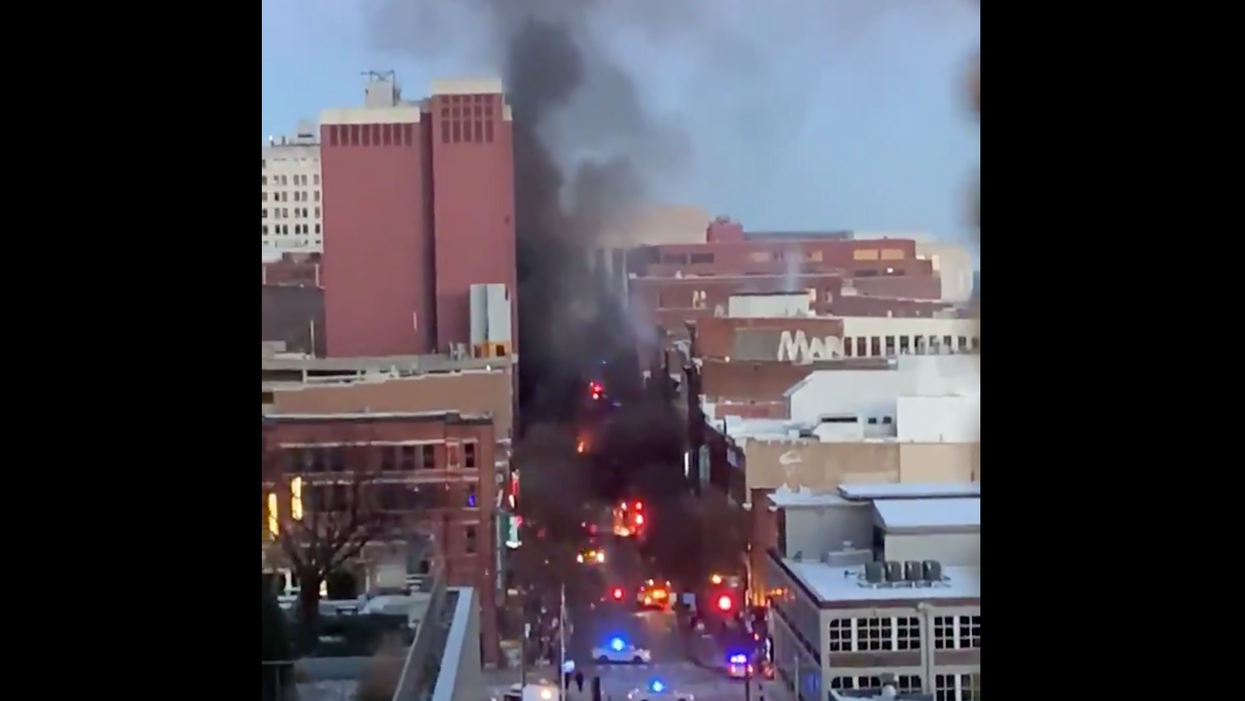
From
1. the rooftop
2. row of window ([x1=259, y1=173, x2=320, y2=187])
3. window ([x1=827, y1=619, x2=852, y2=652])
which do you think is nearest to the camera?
row of window ([x1=259, y1=173, x2=320, y2=187])

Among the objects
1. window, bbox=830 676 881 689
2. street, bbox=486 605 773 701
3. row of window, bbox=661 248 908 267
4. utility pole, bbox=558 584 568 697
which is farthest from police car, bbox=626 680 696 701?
row of window, bbox=661 248 908 267

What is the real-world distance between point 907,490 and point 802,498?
166 mm

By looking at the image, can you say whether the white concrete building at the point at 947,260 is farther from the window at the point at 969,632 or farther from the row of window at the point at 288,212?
the row of window at the point at 288,212

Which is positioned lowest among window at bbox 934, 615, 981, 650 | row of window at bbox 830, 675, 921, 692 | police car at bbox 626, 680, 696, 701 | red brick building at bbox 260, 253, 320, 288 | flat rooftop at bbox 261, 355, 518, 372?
police car at bbox 626, 680, 696, 701

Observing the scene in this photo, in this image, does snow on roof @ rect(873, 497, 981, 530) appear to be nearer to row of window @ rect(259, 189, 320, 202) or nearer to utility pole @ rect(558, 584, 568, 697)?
utility pole @ rect(558, 584, 568, 697)

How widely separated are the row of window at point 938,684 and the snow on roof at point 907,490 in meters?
0.25

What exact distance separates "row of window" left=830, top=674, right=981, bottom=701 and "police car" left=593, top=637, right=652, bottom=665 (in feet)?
0.96

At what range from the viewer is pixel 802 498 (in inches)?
74.0

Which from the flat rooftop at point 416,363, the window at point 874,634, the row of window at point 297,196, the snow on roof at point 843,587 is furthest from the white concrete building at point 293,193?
the window at point 874,634

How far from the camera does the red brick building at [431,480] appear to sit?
1808mm

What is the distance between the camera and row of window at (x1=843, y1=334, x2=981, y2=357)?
1818mm

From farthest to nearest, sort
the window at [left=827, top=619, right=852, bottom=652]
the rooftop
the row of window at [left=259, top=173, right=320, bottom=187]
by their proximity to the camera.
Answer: the window at [left=827, top=619, right=852, bottom=652] → the rooftop → the row of window at [left=259, top=173, right=320, bottom=187]
